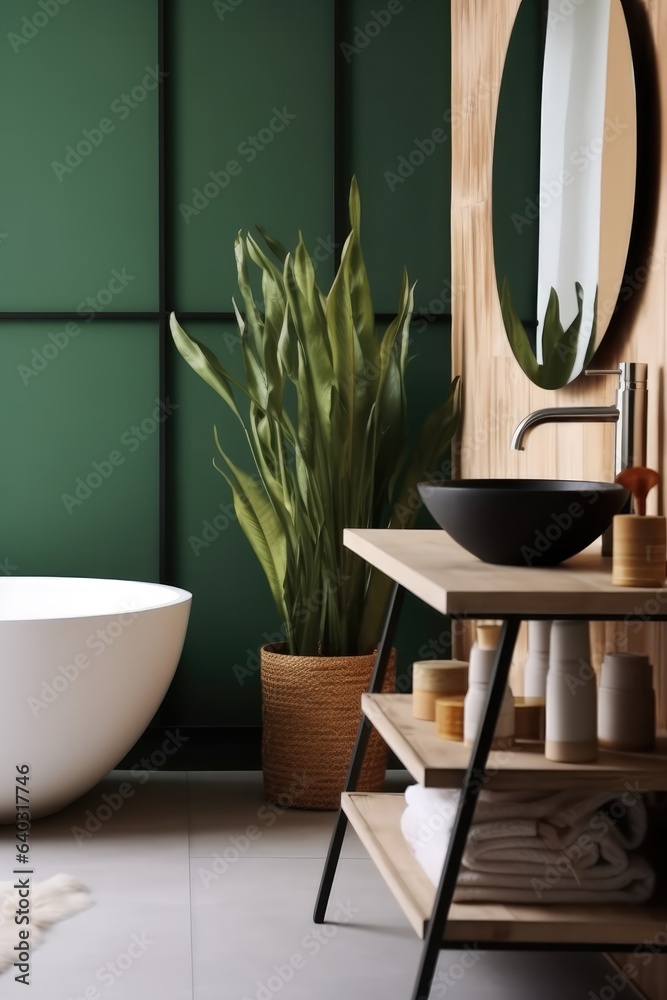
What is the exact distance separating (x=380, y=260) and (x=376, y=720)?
1964mm

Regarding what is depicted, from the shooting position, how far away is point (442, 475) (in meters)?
3.63

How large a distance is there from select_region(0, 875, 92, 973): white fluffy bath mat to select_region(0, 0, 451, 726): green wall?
103cm

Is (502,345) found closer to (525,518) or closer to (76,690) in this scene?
(76,690)

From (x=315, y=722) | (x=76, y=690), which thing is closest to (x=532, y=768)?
(x=76, y=690)

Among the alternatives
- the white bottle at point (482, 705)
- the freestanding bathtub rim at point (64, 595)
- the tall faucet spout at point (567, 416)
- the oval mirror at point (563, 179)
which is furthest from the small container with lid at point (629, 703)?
the freestanding bathtub rim at point (64, 595)

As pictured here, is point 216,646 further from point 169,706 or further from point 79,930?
point 79,930

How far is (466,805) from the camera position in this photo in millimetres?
1526

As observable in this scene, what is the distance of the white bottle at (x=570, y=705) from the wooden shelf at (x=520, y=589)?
0.12 metres

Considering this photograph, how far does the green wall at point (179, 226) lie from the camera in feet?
11.5

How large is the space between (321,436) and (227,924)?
1286 mm

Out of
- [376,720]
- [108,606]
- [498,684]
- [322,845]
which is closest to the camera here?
[498,684]

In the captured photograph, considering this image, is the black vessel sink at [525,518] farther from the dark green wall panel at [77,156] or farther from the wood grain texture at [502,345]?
the dark green wall panel at [77,156]

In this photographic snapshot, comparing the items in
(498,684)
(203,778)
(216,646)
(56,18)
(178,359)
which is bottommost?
(203,778)

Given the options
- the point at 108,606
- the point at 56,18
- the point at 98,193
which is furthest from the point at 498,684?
the point at 56,18
